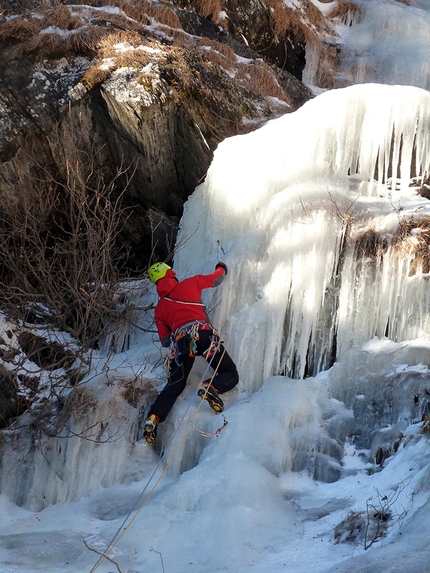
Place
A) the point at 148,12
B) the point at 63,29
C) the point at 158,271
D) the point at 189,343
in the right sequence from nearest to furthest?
the point at 189,343, the point at 158,271, the point at 63,29, the point at 148,12

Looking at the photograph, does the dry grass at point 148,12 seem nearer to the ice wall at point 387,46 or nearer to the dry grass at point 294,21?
the dry grass at point 294,21

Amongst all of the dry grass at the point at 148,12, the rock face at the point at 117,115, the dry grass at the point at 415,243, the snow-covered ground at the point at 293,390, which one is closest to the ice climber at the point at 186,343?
the snow-covered ground at the point at 293,390

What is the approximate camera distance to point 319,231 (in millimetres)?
6945

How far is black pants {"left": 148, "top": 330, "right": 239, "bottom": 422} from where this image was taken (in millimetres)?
6516

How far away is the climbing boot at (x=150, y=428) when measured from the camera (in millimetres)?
6406

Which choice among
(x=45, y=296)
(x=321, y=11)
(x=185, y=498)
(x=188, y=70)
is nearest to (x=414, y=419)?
(x=185, y=498)

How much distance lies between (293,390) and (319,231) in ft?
Result: 5.13

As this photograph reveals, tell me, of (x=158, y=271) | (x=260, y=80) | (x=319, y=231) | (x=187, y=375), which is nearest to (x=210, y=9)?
(x=260, y=80)

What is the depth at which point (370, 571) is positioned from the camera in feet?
12.4

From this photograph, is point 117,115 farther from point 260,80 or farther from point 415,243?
point 415,243

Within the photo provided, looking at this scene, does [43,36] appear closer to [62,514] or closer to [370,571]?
[62,514]

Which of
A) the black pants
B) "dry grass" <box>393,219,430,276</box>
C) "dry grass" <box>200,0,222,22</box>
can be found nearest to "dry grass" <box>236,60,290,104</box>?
"dry grass" <box>200,0,222,22</box>

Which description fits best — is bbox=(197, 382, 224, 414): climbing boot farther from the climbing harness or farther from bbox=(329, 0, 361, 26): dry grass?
bbox=(329, 0, 361, 26): dry grass

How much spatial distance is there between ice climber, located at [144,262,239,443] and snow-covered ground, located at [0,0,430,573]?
176 mm
